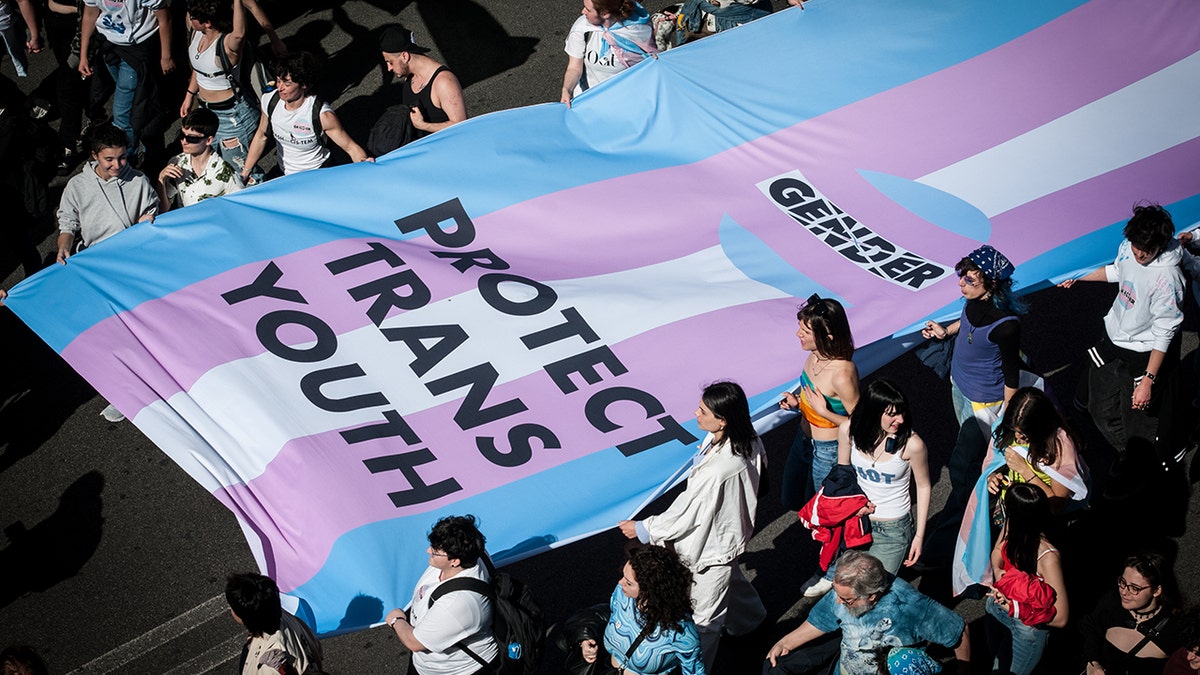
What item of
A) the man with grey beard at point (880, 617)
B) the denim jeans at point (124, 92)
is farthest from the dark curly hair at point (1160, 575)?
the denim jeans at point (124, 92)

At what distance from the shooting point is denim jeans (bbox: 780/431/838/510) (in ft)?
20.7

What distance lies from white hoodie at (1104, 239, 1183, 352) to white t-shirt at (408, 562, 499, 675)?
12.4 ft

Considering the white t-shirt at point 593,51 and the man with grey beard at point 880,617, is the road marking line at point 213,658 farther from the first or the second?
the white t-shirt at point 593,51

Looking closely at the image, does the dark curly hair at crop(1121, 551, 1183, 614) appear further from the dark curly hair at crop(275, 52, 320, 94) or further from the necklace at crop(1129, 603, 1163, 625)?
the dark curly hair at crop(275, 52, 320, 94)

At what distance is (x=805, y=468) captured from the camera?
6684 millimetres

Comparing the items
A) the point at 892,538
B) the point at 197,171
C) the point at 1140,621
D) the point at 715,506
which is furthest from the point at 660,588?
the point at 197,171

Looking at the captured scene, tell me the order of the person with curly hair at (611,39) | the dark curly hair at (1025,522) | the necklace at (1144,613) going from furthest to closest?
the person with curly hair at (611,39)
the necklace at (1144,613)
the dark curly hair at (1025,522)

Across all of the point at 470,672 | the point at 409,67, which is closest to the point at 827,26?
the point at 409,67

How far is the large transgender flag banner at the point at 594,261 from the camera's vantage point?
5.83 meters

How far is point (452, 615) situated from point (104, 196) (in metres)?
3.84

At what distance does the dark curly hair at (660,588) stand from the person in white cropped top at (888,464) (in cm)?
131

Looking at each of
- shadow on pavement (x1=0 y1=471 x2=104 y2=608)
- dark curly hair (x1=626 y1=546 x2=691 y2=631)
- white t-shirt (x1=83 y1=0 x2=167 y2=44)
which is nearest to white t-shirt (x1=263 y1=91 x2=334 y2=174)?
white t-shirt (x1=83 y1=0 x2=167 y2=44)

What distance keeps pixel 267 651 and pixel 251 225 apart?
9.30ft

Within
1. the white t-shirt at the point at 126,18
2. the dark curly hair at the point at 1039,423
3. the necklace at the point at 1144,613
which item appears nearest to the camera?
the necklace at the point at 1144,613
